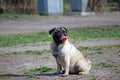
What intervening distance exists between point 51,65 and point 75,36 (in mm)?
6444

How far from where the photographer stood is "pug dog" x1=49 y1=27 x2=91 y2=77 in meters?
9.41

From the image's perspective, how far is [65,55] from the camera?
9445 millimetres

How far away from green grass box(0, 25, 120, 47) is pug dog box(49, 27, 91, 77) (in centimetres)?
587

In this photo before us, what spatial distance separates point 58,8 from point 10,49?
13.6 m

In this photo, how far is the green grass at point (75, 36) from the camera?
1612 centimetres

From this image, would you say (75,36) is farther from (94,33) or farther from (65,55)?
(65,55)

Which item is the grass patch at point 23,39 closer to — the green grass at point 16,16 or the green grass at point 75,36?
the green grass at point 75,36

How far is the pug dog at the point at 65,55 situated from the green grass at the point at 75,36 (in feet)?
19.3

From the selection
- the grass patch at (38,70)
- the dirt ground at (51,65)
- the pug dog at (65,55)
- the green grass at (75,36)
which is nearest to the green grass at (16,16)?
the green grass at (75,36)

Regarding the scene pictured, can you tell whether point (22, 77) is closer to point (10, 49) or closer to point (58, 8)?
point (10, 49)

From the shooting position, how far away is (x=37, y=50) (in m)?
13.8

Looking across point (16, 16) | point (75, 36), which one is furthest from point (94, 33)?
point (16, 16)

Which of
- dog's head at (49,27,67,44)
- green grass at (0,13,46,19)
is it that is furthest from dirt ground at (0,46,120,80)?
green grass at (0,13,46,19)

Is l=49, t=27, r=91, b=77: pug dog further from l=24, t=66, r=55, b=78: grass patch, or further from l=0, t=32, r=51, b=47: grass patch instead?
l=0, t=32, r=51, b=47: grass patch
